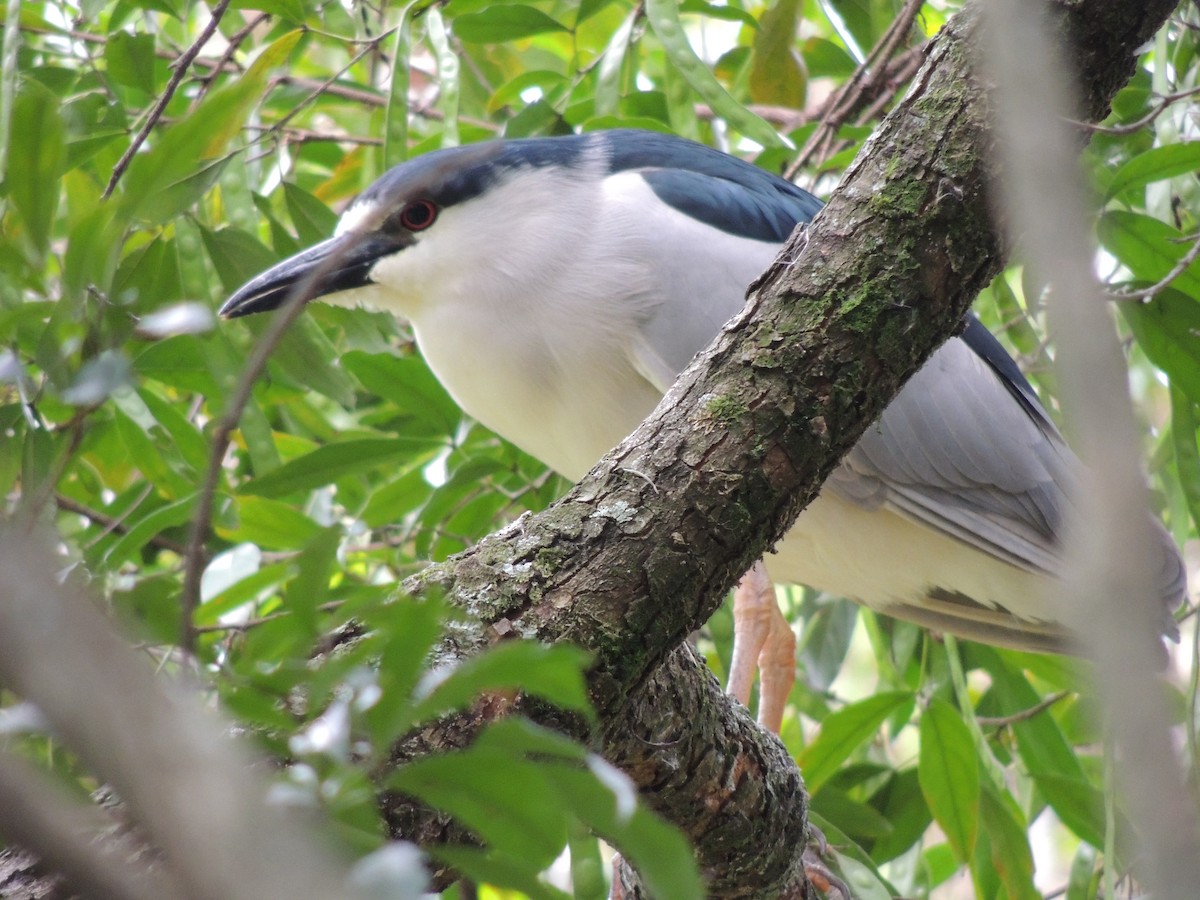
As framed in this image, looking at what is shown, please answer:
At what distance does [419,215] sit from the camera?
8.50 ft

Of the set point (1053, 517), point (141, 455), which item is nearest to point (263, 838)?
point (141, 455)

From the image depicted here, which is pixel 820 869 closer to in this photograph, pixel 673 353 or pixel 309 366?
pixel 673 353

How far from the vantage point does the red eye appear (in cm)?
257

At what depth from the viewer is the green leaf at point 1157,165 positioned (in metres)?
1.99

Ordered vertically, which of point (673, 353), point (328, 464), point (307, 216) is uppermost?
point (307, 216)

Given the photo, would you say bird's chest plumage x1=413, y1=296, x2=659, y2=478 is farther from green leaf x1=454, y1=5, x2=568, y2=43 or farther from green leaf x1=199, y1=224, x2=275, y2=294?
green leaf x1=454, y1=5, x2=568, y2=43

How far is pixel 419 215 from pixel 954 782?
157 cm

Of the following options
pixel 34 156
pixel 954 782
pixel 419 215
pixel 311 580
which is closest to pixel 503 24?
pixel 419 215

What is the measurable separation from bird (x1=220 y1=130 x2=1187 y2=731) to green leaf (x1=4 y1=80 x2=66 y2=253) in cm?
143

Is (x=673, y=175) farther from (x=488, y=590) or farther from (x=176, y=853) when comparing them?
(x=176, y=853)

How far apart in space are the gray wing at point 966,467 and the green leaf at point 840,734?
0.37 metres

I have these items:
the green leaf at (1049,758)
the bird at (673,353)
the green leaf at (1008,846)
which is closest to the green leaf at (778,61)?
the bird at (673,353)

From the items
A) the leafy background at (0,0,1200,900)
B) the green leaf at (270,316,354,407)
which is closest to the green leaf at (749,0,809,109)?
the leafy background at (0,0,1200,900)

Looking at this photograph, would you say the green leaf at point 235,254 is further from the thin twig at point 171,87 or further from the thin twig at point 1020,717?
the thin twig at point 1020,717
